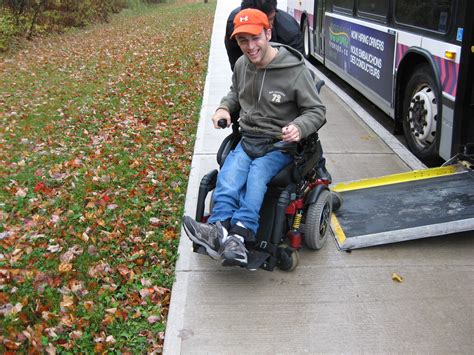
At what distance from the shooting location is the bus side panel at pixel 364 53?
674cm

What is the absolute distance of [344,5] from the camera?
895cm

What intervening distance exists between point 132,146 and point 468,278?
420 centimetres

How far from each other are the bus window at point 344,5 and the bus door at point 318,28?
0.84 meters

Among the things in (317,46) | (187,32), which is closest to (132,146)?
(317,46)

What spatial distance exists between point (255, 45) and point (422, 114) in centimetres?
283

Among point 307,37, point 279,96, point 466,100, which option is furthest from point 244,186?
point 307,37

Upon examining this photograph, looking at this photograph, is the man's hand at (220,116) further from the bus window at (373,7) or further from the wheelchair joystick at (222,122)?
the bus window at (373,7)

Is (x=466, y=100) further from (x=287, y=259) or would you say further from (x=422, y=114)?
(x=287, y=259)

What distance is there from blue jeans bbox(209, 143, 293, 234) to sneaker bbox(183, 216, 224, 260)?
4.5 inches

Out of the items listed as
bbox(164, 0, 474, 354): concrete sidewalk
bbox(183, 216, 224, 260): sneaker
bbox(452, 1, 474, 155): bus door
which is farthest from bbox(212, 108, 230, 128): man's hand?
bbox(452, 1, 474, 155): bus door

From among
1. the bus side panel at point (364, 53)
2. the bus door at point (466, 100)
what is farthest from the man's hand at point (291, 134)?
the bus side panel at point (364, 53)

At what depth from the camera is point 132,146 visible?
6543mm

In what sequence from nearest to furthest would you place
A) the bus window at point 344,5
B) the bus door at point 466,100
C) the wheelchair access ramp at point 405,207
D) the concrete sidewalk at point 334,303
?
the concrete sidewalk at point 334,303
the wheelchair access ramp at point 405,207
the bus door at point 466,100
the bus window at point 344,5

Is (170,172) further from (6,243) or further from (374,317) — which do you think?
(374,317)
